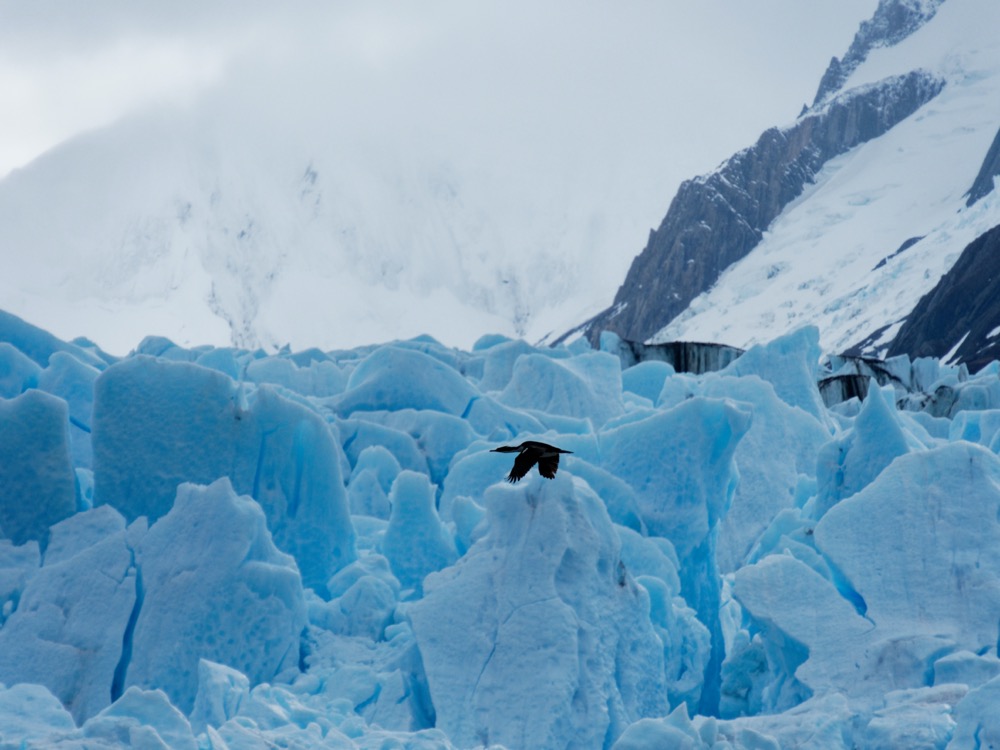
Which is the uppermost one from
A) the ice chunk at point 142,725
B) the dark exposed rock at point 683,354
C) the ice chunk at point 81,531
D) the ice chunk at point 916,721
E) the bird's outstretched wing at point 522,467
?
the bird's outstretched wing at point 522,467

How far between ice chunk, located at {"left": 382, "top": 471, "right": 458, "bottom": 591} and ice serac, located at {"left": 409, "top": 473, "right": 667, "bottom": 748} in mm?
1411

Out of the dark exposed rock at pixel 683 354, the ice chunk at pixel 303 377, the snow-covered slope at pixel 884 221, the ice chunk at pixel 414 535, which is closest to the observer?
the ice chunk at pixel 414 535

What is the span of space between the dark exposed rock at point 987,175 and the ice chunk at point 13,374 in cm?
8244

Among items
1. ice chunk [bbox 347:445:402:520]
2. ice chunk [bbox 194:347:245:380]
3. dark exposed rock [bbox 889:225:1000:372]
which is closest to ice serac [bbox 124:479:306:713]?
ice chunk [bbox 347:445:402:520]

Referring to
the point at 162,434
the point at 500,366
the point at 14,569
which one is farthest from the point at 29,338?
the point at 14,569

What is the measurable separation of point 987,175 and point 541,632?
87.9 meters

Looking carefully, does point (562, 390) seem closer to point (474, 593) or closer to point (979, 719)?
point (474, 593)

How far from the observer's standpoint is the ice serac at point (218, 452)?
10.2 m

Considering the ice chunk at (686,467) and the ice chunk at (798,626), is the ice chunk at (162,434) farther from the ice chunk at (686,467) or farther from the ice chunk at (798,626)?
the ice chunk at (798,626)

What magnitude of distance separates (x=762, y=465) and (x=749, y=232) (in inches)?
3752

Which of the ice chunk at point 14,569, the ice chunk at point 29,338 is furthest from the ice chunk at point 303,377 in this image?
the ice chunk at point 14,569

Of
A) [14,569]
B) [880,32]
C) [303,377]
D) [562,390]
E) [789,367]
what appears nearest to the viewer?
[14,569]

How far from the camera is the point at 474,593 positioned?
8.35 meters

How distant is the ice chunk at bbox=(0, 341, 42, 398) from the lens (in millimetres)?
13109
